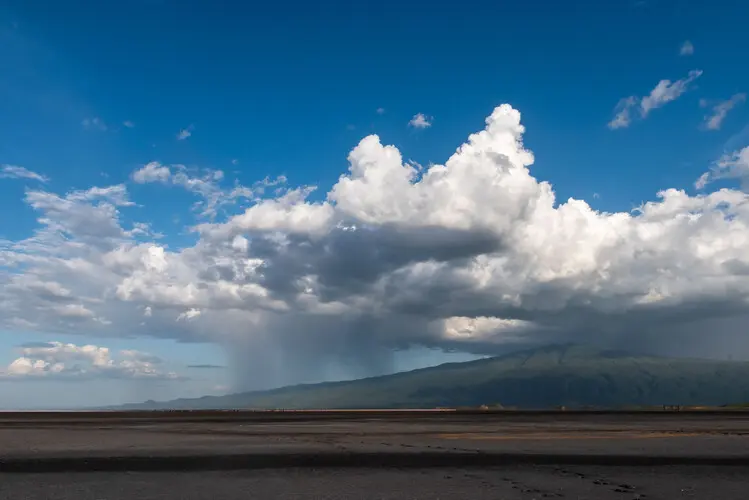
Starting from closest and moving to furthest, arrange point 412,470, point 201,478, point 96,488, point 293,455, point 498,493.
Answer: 1. point 498,493
2. point 96,488
3. point 201,478
4. point 412,470
5. point 293,455

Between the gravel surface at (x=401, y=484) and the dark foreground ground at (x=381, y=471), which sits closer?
the gravel surface at (x=401, y=484)

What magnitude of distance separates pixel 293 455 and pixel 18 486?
9265 millimetres

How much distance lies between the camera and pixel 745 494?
16344mm

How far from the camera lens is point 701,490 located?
16766mm

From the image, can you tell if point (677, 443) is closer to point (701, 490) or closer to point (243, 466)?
point (701, 490)

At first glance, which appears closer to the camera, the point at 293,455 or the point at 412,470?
the point at 412,470

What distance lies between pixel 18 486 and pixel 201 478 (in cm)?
512

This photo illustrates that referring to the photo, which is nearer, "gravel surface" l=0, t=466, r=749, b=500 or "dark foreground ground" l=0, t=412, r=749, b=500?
"gravel surface" l=0, t=466, r=749, b=500

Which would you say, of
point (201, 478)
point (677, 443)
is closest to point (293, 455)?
point (201, 478)

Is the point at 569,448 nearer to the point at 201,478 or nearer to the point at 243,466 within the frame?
the point at 243,466

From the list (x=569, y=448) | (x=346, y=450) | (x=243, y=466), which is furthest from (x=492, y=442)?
(x=243, y=466)

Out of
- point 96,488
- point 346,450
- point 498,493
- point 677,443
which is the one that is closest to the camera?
point 498,493

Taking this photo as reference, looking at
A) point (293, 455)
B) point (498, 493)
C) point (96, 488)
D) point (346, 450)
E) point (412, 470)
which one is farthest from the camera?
point (346, 450)

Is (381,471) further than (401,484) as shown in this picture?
Yes
